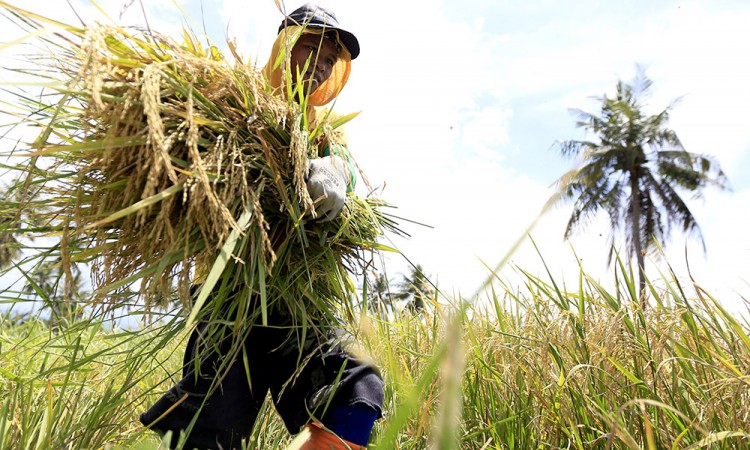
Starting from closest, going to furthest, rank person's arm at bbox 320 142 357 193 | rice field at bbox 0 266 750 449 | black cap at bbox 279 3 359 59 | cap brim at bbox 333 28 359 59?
rice field at bbox 0 266 750 449, person's arm at bbox 320 142 357 193, black cap at bbox 279 3 359 59, cap brim at bbox 333 28 359 59

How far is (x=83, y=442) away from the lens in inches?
56.6

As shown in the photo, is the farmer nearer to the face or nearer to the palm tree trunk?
the face

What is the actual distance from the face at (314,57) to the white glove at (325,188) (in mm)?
659

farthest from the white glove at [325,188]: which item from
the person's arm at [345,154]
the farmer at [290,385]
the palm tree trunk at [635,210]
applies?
the palm tree trunk at [635,210]

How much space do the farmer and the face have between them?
1.26ft

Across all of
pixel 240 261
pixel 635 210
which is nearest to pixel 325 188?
pixel 240 261

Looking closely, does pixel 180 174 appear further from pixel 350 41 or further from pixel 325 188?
pixel 350 41

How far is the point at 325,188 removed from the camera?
1.30 m

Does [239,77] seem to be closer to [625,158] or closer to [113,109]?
[113,109]

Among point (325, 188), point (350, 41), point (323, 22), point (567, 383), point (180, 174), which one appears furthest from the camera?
point (350, 41)

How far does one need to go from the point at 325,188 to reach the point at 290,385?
669 millimetres

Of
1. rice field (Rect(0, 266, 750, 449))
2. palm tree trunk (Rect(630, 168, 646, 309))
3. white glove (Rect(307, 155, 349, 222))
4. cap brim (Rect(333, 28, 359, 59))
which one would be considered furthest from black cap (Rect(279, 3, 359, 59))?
palm tree trunk (Rect(630, 168, 646, 309))

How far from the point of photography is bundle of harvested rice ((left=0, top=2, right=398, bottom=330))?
104 cm

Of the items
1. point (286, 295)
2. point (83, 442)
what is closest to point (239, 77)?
point (286, 295)
